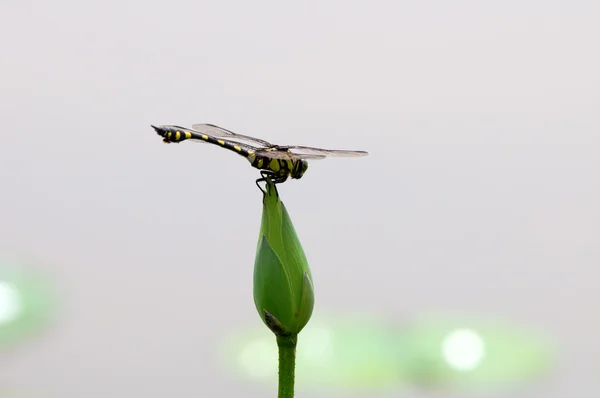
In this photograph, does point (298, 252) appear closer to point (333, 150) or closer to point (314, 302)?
point (314, 302)

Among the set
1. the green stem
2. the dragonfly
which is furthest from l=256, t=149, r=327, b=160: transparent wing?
the green stem

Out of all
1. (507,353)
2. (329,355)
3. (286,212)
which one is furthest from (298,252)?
(507,353)

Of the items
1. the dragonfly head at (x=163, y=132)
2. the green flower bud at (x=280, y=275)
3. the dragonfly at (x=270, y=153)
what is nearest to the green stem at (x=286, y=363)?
the green flower bud at (x=280, y=275)

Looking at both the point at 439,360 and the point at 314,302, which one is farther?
the point at 439,360

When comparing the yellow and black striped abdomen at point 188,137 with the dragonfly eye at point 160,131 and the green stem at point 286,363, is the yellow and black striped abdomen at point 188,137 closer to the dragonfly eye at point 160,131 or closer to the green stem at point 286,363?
the dragonfly eye at point 160,131

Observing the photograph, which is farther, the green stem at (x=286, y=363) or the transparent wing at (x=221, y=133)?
the transparent wing at (x=221, y=133)

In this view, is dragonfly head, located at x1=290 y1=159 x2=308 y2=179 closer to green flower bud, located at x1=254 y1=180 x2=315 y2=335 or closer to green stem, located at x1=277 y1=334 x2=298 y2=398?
green flower bud, located at x1=254 y1=180 x2=315 y2=335

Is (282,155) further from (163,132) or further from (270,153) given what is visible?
(163,132)
